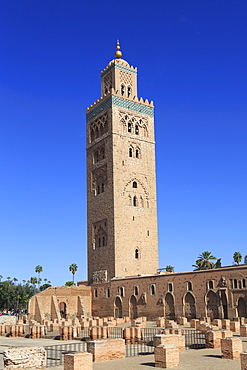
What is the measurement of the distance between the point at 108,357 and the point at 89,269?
25470mm

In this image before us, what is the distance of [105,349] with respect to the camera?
1417 cm

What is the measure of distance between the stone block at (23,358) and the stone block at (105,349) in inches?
70.9

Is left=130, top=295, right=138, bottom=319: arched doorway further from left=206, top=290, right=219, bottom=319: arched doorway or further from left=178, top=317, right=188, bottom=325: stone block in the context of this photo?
left=206, top=290, right=219, bottom=319: arched doorway

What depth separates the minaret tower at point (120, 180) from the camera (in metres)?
37.1

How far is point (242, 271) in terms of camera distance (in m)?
26.4

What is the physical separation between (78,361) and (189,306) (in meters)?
19.2

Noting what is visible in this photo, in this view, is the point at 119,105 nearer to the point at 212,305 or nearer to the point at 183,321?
the point at 212,305

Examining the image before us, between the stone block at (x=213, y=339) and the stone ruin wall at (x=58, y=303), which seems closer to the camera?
the stone block at (x=213, y=339)

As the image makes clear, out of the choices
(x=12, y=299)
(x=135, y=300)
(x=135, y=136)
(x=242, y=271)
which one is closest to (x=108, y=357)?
(x=242, y=271)

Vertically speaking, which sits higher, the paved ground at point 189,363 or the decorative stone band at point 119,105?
the decorative stone band at point 119,105

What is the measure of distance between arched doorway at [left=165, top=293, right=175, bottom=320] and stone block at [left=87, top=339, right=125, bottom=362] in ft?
53.4

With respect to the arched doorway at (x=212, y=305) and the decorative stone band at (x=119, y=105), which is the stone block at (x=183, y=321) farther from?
the decorative stone band at (x=119, y=105)

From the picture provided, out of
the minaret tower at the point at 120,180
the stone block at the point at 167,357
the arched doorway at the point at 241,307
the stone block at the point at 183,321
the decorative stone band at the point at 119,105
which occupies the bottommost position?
the stone block at the point at 183,321

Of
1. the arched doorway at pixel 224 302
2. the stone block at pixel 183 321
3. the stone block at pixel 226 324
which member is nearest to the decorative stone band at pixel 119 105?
the arched doorway at pixel 224 302
